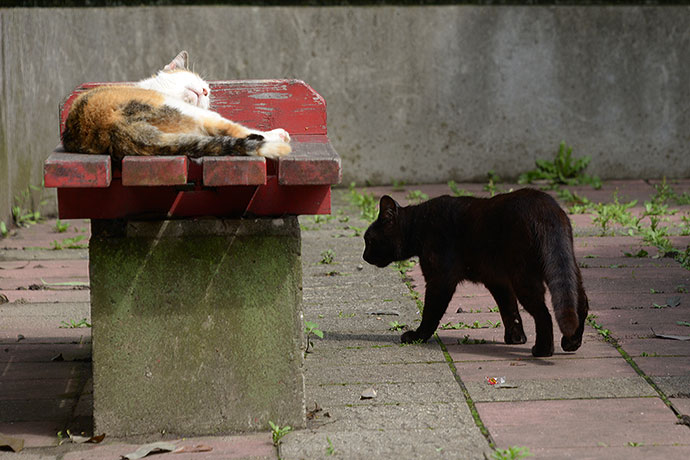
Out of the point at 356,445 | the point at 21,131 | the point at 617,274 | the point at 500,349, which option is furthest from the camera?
the point at 21,131

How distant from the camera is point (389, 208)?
4.71 metres

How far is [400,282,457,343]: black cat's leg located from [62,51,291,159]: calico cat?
114 cm

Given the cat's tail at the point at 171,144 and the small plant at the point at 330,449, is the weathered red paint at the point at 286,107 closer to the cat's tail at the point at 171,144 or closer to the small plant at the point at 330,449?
the cat's tail at the point at 171,144

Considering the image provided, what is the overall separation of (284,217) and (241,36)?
17.2ft

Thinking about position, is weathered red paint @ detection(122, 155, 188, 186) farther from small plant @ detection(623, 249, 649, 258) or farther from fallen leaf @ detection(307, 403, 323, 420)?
small plant @ detection(623, 249, 649, 258)

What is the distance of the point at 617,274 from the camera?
5461 mm

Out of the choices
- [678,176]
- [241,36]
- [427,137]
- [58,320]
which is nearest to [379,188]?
[427,137]

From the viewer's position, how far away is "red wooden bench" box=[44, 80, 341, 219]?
9.62ft

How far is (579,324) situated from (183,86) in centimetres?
200

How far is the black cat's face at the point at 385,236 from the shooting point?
4703 millimetres

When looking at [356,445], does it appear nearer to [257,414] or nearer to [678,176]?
[257,414]

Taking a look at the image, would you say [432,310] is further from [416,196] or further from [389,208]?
[416,196]

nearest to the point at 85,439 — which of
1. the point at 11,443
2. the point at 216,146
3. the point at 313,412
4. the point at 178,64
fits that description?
the point at 11,443

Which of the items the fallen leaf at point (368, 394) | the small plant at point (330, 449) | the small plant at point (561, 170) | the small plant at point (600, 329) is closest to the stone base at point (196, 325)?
the small plant at point (330, 449)
